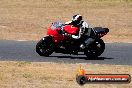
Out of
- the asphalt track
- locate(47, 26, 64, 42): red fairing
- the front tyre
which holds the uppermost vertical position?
locate(47, 26, 64, 42): red fairing

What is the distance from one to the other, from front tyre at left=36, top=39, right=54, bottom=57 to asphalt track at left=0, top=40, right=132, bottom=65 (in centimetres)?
19

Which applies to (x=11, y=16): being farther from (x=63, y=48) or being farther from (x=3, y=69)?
(x=3, y=69)

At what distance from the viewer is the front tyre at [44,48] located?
2022 cm

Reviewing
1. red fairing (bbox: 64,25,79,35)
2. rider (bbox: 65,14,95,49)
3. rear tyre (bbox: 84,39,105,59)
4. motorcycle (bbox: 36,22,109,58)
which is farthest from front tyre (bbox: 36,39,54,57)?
rear tyre (bbox: 84,39,105,59)

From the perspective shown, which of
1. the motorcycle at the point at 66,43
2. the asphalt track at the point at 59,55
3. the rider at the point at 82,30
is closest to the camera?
the asphalt track at the point at 59,55

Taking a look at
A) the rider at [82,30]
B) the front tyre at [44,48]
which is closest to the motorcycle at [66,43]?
the front tyre at [44,48]

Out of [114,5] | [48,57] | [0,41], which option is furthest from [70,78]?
[114,5]

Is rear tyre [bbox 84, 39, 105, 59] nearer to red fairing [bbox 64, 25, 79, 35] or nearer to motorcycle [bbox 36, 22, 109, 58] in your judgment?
motorcycle [bbox 36, 22, 109, 58]

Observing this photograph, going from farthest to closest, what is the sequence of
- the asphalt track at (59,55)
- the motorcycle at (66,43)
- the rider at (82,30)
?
1. the motorcycle at (66,43)
2. the rider at (82,30)
3. the asphalt track at (59,55)

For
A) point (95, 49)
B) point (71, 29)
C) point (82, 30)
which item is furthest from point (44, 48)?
point (95, 49)

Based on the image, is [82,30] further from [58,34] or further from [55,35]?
[55,35]

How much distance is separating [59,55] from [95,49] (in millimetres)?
1431

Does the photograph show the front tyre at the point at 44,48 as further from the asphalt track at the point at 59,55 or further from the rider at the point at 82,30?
the rider at the point at 82,30

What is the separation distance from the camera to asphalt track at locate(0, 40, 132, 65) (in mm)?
19672
